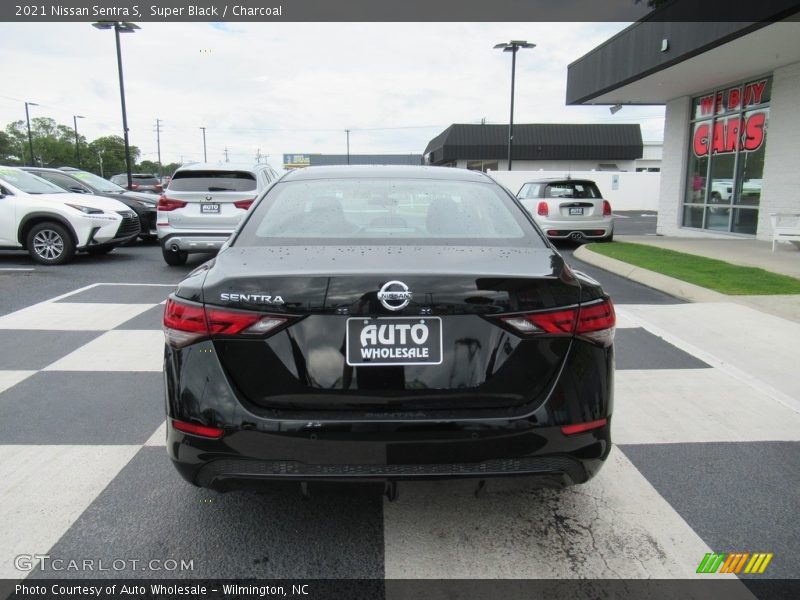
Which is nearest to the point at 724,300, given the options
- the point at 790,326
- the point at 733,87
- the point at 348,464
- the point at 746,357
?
the point at 790,326

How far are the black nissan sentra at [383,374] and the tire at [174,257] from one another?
8200mm

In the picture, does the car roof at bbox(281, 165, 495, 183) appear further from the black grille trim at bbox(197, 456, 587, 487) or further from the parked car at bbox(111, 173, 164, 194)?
the parked car at bbox(111, 173, 164, 194)

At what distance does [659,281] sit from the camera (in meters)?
8.45

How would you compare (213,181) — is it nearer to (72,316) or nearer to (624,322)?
(72,316)

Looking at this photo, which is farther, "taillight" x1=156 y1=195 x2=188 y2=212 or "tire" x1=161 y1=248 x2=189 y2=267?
"tire" x1=161 y1=248 x2=189 y2=267

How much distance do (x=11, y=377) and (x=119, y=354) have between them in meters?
0.82

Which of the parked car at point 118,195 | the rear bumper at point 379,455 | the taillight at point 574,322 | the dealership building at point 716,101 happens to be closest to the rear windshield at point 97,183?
the parked car at point 118,195

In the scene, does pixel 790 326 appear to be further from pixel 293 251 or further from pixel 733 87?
pixel 733 87

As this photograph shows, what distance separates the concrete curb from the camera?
24.6 feet

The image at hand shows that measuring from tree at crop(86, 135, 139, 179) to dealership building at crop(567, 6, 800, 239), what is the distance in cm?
10222

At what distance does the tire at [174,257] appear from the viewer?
10.0 meters

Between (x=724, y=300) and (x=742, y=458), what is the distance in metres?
4.42

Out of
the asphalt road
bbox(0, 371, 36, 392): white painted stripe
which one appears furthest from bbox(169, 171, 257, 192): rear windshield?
the asphalt road

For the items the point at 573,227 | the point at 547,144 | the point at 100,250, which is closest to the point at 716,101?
the point at 573,227
